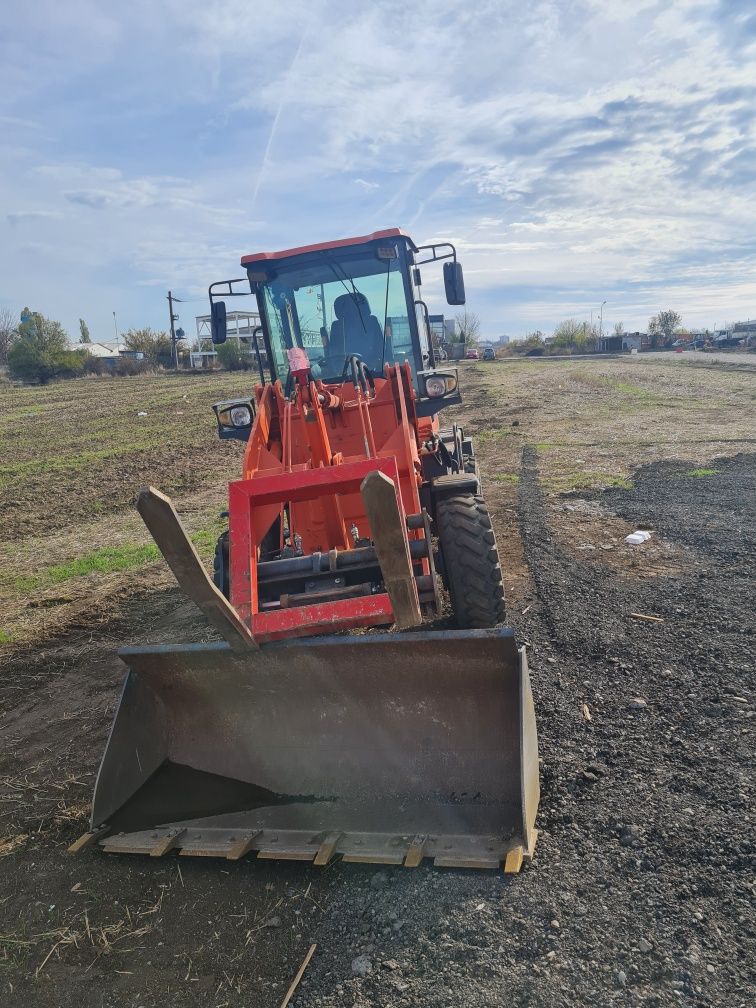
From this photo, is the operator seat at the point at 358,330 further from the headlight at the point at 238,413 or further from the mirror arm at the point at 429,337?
the headlight at the point at 238,413

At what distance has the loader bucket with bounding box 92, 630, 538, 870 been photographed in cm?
320

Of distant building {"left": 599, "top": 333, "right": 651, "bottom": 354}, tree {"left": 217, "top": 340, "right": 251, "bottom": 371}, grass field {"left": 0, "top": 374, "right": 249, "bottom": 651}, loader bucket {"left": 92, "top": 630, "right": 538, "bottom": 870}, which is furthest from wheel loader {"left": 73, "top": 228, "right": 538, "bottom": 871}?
distant building {"left": 599, "top": 333, "right": 651, "bottom": 354}

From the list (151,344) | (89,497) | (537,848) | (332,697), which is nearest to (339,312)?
(332,697)

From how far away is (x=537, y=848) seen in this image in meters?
2.93

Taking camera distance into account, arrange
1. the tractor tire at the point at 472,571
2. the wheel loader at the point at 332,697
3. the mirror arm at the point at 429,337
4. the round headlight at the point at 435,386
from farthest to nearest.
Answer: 1. the mirror arm at the point at 429,337
2. the round headlight at the point at 435,386
3. the tractor tire at the point at 472,571
4. the wheel loader at the point at 332,697

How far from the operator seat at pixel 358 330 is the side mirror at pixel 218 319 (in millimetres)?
1066

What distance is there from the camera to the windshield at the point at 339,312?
5867mm

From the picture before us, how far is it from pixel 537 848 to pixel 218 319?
5053 mm

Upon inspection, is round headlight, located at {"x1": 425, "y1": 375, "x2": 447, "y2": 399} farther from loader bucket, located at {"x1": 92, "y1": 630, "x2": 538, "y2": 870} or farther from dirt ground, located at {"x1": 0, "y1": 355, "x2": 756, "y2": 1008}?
loader bucket, located at {"x1": 92, "y1": 630, "x2": 538, "y2": 870}

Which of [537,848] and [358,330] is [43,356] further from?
[537,848]

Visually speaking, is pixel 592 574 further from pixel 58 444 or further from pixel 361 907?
pixel 58 444

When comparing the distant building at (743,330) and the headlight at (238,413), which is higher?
the distant building at (743,330)

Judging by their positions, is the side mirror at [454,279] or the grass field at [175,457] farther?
the grass field at [175,457]

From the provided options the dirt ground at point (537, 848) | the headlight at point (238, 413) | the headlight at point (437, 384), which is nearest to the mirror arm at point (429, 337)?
the headlight at point (437, 384)
